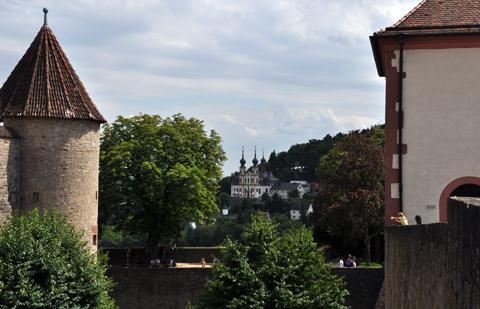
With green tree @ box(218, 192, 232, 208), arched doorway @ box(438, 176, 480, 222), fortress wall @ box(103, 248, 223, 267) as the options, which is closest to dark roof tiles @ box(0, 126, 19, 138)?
fortress wall @ box(103, 248, 223, 267)

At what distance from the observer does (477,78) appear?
14.4m

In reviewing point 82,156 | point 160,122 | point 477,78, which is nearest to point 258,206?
point 160,122

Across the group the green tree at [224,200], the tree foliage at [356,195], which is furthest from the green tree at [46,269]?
the green tree at [224,200]

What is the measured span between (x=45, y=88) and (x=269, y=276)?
12.5 meters

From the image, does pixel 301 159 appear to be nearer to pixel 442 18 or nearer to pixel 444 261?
pixel 442 18

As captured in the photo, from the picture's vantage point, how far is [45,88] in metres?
26.1

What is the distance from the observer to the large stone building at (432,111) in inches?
560

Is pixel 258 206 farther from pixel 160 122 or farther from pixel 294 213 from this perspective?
pixel 160 122

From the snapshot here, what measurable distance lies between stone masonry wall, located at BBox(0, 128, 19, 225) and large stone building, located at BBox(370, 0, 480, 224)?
16.2 metres

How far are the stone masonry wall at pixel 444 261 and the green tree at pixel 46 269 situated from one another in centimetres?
1424

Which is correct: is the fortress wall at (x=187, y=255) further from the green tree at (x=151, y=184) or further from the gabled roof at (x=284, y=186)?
the gabled roof at (x=284, y=186)

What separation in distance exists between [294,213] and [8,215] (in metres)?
133

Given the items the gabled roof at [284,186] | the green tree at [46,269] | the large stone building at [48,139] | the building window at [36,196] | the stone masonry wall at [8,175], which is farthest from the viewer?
the gabled roof at [284,186]

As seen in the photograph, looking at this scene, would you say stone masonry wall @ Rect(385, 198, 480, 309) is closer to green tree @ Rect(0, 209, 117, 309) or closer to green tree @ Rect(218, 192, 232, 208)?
green tree @ Rect(0, 209, 117, 309)
